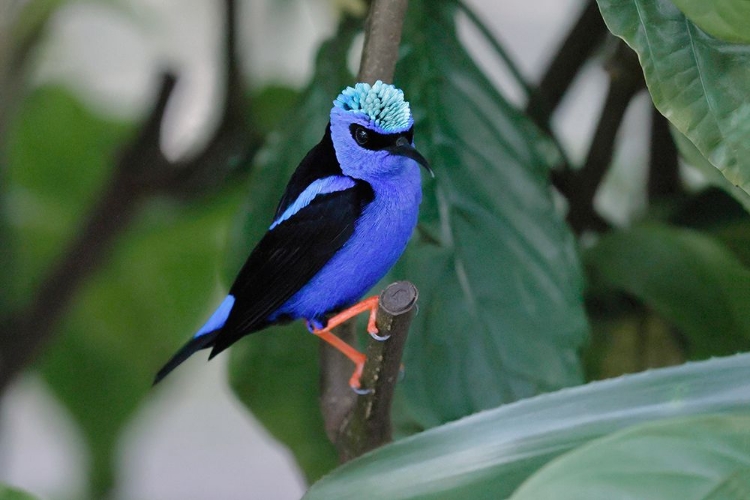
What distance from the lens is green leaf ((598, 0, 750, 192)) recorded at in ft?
1.44

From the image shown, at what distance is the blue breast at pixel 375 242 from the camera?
48cm

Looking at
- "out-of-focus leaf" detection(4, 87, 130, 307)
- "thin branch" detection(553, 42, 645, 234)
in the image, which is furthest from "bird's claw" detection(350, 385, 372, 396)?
"out-of-focus leaf" detection(4, 87, 130, 307)

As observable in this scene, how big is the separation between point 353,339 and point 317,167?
5.2 inches

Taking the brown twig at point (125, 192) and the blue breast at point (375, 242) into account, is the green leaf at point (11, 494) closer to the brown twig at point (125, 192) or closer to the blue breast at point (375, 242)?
the blue breast at point (375, 242)

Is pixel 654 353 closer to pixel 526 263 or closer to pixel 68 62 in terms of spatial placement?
pixel 526 263

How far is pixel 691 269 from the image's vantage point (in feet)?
2.30

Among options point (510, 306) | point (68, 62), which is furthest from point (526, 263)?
point (68, 62)

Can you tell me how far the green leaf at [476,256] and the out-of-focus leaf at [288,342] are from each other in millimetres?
62

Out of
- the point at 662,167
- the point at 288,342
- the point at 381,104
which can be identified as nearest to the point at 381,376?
the point at 381,104

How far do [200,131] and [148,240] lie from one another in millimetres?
166

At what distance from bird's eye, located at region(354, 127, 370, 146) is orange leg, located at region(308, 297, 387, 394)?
86 millimetres

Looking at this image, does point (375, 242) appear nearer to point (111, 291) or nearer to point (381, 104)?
point (381, 104)

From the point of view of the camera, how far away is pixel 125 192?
A: 79cm

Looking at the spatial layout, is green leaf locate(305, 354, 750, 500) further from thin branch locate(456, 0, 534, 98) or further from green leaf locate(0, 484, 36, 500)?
thin branch locate(456, 0, 534, 98)
